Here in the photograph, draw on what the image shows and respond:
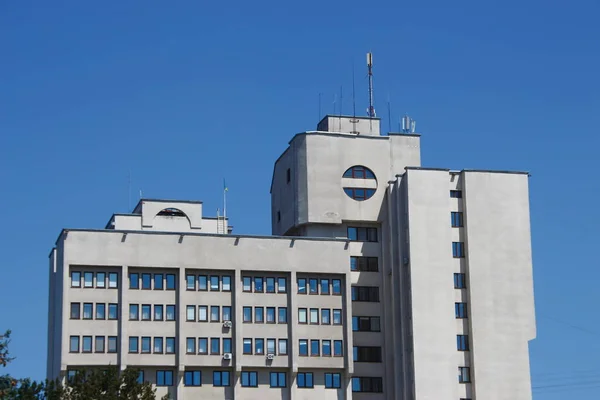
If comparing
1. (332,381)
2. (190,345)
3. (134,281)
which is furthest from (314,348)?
(134,281)

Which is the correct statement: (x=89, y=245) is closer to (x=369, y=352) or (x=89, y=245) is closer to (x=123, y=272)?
(x=123, y=272)

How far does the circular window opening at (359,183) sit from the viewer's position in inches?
3917

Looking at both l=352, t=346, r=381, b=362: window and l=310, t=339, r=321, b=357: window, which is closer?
l=310, t=339, r=321, b=357: window

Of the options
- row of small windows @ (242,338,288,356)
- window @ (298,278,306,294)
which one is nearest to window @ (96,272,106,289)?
row of small windows @ (242,338,288,356)

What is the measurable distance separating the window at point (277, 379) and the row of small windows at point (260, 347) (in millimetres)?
1442

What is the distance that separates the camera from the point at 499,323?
314ft

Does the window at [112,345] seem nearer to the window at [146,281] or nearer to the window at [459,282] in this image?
the window at [146,281]

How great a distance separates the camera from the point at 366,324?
98.2m

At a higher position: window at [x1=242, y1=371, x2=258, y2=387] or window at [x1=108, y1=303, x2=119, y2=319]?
window at [x1=108, y1=303, x2=119, y2=319]

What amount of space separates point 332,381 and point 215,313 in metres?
9.63

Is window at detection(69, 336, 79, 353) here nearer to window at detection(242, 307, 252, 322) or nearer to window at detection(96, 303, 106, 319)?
window at detection(96, 303, 106, 319)

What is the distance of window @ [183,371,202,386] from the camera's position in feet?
304

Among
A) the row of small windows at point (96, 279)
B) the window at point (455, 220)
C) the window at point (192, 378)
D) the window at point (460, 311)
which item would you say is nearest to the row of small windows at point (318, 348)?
the window at point (192, 378)

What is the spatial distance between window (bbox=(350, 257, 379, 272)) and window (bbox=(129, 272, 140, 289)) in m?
16.1
